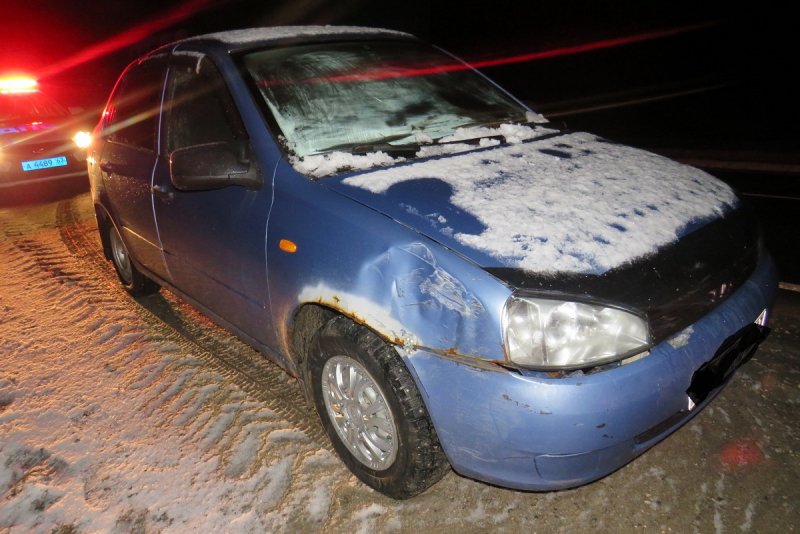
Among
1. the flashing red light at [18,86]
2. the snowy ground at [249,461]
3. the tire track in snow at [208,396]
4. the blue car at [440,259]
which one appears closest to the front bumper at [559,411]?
the blue car at [440,259]

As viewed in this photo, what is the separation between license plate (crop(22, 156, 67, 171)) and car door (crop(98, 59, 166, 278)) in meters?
4.60

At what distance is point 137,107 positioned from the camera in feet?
10.6

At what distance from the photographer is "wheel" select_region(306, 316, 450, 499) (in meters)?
1.79

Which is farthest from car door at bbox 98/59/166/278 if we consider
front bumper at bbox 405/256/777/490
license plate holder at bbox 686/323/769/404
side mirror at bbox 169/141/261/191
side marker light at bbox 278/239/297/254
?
license plate holder at bbox 686/323/769/404

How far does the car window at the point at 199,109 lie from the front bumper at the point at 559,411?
1.45 m

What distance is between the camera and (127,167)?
3.17m

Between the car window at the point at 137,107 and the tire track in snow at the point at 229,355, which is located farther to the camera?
the car window at the point at 137,107

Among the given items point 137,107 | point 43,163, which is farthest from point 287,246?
point 43,163

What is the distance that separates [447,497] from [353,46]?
2.22 m

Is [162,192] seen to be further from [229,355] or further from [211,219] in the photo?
[229,355]

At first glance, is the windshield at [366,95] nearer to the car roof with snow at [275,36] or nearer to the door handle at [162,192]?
the car roof with snow at [275,36]

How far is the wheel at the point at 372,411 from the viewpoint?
1795 mm

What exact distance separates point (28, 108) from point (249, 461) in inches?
307

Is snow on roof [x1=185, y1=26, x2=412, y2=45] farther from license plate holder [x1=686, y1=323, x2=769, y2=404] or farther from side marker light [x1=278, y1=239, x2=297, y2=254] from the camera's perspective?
license plate holder [x1=686, y1=323, x2=769, y2=404]
